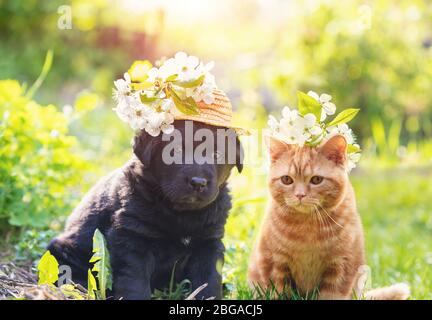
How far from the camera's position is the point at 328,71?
7.56 m

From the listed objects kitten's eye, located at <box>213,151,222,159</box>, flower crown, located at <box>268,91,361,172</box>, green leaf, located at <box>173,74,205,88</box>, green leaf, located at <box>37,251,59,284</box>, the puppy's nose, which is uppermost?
green leaf, located at <box>173,74,205,88</box>

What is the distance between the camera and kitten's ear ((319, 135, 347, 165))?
118 inches

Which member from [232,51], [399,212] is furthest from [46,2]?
[399,212]

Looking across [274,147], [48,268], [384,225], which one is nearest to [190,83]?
[274,147]

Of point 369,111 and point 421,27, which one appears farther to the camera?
point 421,27

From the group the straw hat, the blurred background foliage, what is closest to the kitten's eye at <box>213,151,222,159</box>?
the straw hat

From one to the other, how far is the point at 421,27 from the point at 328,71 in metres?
1.73

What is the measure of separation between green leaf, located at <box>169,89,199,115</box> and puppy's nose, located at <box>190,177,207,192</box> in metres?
0.30

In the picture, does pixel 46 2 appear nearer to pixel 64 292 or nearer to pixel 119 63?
pixel 119 63

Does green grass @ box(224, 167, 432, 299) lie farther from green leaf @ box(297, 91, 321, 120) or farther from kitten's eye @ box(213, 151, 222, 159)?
green leaf @ box(297, 91, 321, 120)

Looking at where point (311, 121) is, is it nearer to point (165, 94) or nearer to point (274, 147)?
point (274, 147)

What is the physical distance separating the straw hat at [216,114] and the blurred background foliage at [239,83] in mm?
913

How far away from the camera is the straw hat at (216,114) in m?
2.96

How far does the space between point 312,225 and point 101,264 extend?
3.18ft
